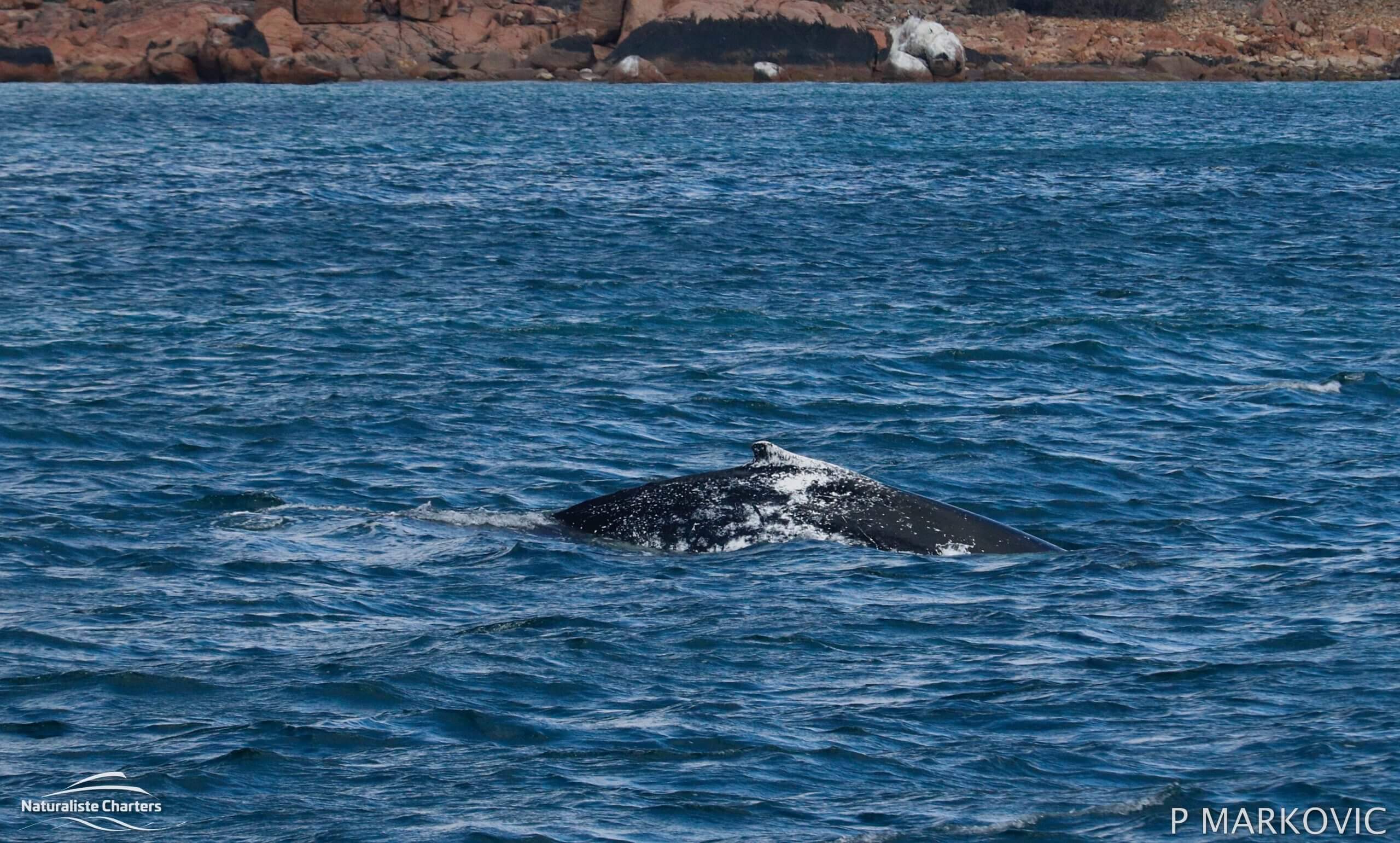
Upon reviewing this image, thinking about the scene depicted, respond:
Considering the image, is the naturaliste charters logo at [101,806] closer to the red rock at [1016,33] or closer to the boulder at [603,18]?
the boulder at [603,18]

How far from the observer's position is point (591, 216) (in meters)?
42.0

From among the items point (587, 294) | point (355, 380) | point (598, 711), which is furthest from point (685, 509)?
point (587, 294)

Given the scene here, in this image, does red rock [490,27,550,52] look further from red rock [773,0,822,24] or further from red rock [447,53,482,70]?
red rock [773,0,822,24]

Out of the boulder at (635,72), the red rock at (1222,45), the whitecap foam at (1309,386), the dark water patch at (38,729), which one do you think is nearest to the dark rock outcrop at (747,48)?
the boulder at (635,72)

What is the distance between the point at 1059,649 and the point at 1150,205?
3442 centimetres

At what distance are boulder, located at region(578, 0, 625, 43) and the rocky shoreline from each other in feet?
0.42

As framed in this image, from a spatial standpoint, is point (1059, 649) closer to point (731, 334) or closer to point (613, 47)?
point (731, 334)

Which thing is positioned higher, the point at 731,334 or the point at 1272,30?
the point at 1272,30

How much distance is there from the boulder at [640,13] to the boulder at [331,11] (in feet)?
68.2

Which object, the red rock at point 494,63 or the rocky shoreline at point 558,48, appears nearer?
the rocky shoreline at point 558,48

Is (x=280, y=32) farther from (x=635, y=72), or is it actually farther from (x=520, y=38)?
(x=635, y=72)

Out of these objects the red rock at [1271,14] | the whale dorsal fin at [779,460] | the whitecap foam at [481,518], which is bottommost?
the whitecap foam at [481,518]

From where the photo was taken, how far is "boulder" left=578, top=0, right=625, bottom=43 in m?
129

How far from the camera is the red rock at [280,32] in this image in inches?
4914
